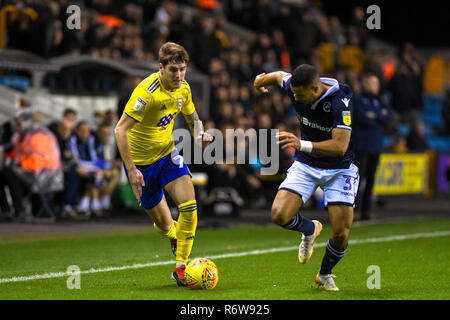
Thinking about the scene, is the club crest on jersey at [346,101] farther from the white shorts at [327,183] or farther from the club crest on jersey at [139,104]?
the club crest on jersey at [139,104]

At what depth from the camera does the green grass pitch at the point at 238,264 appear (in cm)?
828

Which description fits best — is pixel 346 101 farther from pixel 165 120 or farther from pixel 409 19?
pixel 409 19

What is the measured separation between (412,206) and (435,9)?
634 inches

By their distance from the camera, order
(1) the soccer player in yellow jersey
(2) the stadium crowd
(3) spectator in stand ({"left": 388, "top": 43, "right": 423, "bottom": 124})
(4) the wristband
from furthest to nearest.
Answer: (3) spectator in stand ({"left": 388, "top": 43, "right": 423, "bottom": 124})
(2) the stadium crowd
(1) the soccer player in yellow jersey
(4) the wristband

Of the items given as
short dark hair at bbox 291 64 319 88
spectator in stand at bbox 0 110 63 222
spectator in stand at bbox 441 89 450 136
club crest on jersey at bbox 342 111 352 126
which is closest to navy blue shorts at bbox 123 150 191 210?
short dark hair at bbox 291 64 319 88

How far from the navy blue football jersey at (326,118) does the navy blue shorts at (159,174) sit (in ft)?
4.15

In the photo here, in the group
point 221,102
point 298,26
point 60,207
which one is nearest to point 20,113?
point 60,207

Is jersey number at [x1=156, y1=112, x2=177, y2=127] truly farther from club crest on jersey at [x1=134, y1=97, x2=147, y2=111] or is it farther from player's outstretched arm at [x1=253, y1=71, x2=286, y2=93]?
player's outstretched arm at [x1=253, y1=71, x2=286, y2=93]

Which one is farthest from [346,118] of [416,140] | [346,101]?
[416,140]

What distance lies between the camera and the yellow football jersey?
8854mm

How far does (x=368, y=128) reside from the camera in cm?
1634

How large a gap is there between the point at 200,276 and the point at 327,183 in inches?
60.3

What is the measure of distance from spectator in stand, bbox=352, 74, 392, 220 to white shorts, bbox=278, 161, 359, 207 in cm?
754

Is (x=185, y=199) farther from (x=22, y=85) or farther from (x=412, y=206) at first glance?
(x=412, y=206)
